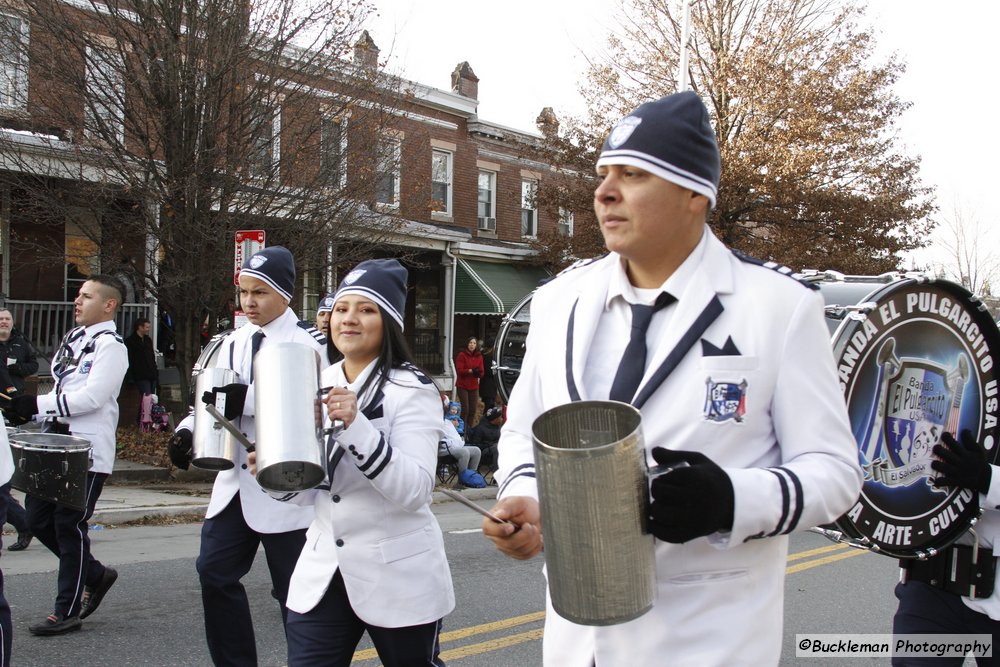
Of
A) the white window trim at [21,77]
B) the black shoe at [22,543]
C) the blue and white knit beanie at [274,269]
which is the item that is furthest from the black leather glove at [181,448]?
the white window trim at [21,77]

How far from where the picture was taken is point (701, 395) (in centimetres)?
201

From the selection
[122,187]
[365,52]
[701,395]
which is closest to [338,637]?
[701,395]

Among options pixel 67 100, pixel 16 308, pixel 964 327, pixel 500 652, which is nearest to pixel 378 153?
pixel 67 100

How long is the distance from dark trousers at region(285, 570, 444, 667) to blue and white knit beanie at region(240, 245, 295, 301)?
2.07 m

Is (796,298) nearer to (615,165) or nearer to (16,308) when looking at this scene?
(615,165)

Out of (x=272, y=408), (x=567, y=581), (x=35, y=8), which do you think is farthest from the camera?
(x=35, y=8)

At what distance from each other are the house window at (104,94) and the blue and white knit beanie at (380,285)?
998 cm

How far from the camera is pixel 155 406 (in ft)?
50.4

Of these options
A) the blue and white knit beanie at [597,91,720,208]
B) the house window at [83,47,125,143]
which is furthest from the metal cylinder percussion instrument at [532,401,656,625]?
the house window at [83,47,125,143]

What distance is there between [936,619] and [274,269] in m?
3.50

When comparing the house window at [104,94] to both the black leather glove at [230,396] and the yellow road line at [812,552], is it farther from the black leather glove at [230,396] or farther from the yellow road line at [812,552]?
the yellow road line at [812,552]

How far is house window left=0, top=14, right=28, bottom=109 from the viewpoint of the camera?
39.6 feet

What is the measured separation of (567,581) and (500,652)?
160 inches

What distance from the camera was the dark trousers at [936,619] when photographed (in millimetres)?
3539
